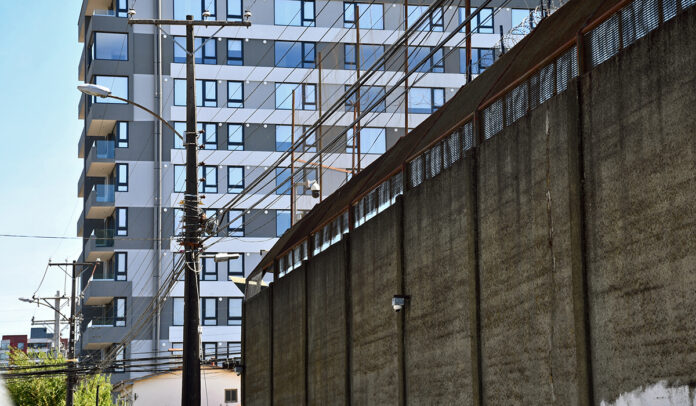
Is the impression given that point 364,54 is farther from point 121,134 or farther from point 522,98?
point 522,98

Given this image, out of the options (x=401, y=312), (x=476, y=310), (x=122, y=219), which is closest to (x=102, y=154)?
(x=122, y=219)

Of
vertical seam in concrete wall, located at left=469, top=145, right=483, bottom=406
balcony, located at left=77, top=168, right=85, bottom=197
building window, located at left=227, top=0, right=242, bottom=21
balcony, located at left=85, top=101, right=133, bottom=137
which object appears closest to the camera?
vertical seam in concrete wall, located at left=469, top=145, right=483, bottom=406

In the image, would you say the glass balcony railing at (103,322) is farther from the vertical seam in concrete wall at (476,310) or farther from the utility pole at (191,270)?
the vertical seam in concrete wall at (476,310)

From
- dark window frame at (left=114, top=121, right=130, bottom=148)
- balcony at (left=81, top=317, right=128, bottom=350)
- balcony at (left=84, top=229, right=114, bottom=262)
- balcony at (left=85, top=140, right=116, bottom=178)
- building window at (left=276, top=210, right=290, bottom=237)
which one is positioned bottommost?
balcony at (left=81, top=317, right=128, bottom=350)

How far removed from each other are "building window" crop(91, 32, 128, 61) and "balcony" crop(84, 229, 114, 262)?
11.0 meters

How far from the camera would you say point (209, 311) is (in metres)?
70.6

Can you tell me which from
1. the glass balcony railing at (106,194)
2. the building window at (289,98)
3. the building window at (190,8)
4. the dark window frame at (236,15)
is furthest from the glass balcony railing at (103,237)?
the dark window frame at (236,15)

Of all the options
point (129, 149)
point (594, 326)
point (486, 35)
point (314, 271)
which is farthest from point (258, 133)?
point (594, 326)

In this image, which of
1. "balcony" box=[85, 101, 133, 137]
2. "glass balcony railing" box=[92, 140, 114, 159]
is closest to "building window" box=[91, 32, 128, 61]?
"balcony" box=[85, 101, 133, 137]

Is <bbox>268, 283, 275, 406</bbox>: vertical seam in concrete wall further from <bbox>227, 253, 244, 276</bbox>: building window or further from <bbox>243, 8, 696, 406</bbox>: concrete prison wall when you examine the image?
<bbox>227, 253, 244, 276</bbox>: building window

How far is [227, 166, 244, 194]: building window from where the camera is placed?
71.4 metres

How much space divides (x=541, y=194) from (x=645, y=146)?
256 cm

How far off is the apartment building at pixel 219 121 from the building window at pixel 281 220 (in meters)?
0.06

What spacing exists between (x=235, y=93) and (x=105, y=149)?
904 cm
